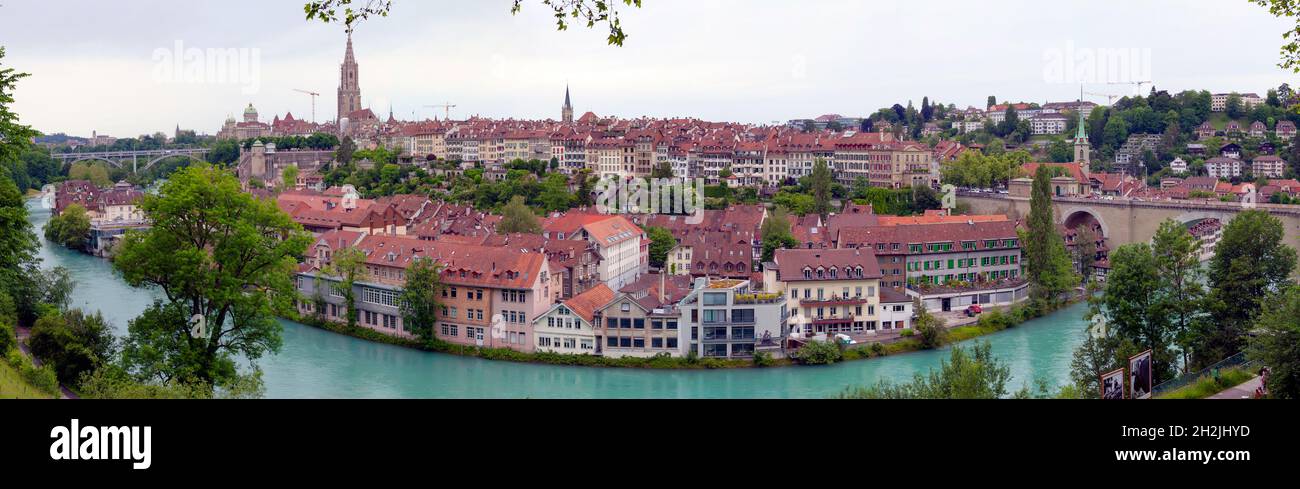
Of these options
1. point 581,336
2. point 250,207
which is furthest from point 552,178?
point 250,207

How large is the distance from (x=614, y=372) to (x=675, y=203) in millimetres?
10561

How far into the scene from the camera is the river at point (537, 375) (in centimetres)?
1002

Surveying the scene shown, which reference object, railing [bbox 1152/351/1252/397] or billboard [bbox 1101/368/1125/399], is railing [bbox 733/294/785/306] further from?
billboard [bbox 1101/368/1125/399]

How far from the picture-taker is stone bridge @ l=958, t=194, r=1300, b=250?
18.1 m

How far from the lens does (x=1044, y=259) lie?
15.2 m

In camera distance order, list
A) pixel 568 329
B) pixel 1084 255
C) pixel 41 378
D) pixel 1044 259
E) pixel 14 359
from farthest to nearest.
A: pixel 1084 255 → pixel 1044 259 → pixel 568 329 → pixel 14 359 → pixel 41 378

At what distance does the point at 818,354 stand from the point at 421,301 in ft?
13.0

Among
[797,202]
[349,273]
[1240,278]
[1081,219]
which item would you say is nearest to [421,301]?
[349,273]

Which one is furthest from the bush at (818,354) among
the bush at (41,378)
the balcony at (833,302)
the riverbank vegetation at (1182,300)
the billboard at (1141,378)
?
the bush at (41,378)

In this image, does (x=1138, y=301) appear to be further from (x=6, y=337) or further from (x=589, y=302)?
(x=6, y=337)

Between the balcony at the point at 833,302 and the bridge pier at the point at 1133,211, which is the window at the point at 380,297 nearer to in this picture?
the balcony at the point at 833,302

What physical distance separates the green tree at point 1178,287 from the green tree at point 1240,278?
0.11 m

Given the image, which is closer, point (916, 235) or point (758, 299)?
point (758, 299)
